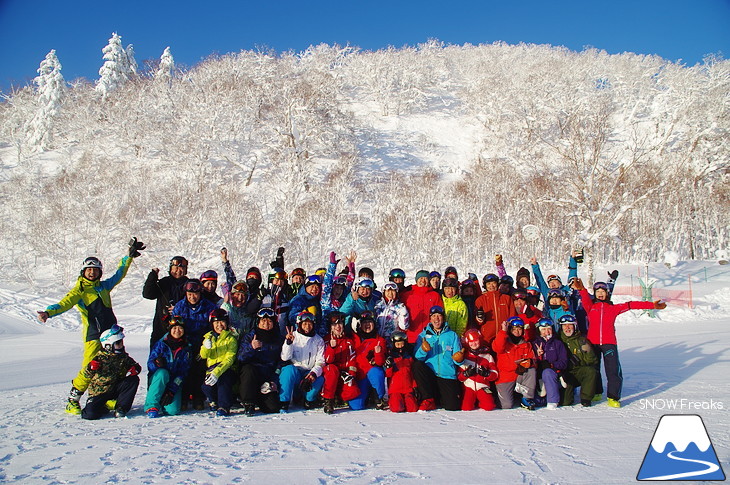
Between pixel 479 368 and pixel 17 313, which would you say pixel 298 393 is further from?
pixel 17 313

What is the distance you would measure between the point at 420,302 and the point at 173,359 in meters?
3.30

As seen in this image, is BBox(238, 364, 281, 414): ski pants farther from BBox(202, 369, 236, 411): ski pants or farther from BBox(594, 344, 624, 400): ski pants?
BBox(594, 344, 624, 400): ski pants

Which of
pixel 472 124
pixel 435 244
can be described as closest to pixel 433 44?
pixel 472 124

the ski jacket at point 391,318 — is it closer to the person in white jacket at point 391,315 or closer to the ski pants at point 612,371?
the person in white jacket at point 391,315

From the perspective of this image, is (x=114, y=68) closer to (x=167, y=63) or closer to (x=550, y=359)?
(x=167, y=63)

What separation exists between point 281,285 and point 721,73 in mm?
42176

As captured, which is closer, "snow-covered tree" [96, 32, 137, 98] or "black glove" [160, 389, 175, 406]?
"black glove" [160, 389, 175, 406]

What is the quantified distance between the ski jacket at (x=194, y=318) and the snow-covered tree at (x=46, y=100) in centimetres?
5470

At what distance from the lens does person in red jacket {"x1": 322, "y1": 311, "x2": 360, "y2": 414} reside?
17.2 feet

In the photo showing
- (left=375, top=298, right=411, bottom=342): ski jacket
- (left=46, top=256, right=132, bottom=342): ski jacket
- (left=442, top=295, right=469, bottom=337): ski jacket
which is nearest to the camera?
(left=46, top=256, right=132, bottom=342): ski jacket

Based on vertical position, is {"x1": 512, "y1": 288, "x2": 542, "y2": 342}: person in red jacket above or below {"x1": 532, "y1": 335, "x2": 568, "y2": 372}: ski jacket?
above

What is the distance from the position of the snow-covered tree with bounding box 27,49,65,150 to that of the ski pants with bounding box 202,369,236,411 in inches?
2183

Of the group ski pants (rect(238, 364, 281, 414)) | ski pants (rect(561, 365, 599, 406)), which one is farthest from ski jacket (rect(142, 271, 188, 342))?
ski pants (rect(561, 365, 599, 406))

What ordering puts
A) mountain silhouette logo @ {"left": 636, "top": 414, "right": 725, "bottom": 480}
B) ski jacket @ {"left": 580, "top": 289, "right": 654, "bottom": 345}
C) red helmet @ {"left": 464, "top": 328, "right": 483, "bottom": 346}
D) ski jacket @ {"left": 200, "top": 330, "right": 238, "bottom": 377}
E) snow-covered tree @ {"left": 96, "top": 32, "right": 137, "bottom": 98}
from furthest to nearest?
snow-covered tree @ {"left": 96, "top": 32, "right": 137, "bottom": 98} < ski jacket @ {"left": 580, "top": 289, "right": 654, "bottom": 345} < red helmet @ {"left": 464, "top": 328, "right": 483, "bottom": 346} < ski jacket @ {"left": 200, "top": 330, "right": 238, "bottom": 377} < mountain silhouette logo @ {"left": 636, "top": 414, "right": 725, "bottom": 480}
